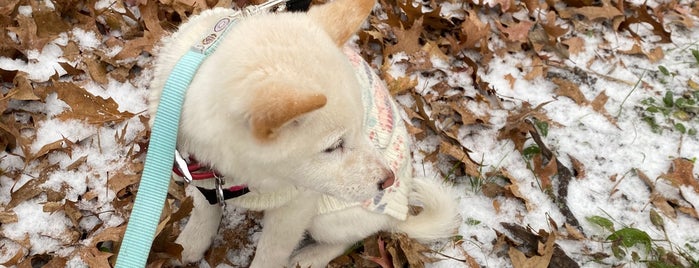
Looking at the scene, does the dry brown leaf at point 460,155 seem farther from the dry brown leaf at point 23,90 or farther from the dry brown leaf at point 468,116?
the dry brown leaf at point 23,90

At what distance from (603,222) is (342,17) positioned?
1.91 m

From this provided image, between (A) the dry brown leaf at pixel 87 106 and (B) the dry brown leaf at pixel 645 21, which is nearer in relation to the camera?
(A) the dry brown leaf at pixel 87 106

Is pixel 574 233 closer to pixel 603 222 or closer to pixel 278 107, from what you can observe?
pixel 603 222

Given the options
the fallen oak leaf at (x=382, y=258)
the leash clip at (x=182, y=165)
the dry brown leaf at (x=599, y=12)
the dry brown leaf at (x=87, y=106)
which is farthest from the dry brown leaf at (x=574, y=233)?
the dry brown leaf at (x=87, y=106)

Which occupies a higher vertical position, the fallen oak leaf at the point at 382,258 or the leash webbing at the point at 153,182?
the leash webbing at the point at 153,182

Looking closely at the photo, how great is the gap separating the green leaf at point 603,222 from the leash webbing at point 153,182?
2306 millimetres

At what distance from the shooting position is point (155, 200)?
4.91ft

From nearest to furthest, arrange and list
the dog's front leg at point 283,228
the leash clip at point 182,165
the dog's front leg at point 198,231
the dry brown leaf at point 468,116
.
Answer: the leash clip at point 182,165 → the dog's front leg at point 283,228 → the dog's front leg at point 198,231 → the dry brown leaf at point 468,116

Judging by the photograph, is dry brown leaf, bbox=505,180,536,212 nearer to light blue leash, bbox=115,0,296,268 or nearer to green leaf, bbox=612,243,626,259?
green leaf, bbox=612,243,626,259

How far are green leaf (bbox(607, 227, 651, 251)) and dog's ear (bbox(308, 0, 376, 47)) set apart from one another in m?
1.86

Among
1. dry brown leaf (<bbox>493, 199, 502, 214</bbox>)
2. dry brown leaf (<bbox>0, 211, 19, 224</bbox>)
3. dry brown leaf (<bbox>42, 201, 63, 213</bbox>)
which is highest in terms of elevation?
dry brown leaf (<bbox>0, 211, 19, 224</bbox>)

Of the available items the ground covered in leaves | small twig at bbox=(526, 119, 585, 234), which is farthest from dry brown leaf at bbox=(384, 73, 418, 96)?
small twig at bbox=(526, 119, 585, 234)

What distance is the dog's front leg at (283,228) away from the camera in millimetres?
2064

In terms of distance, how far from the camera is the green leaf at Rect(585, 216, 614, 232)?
9.05 ft
